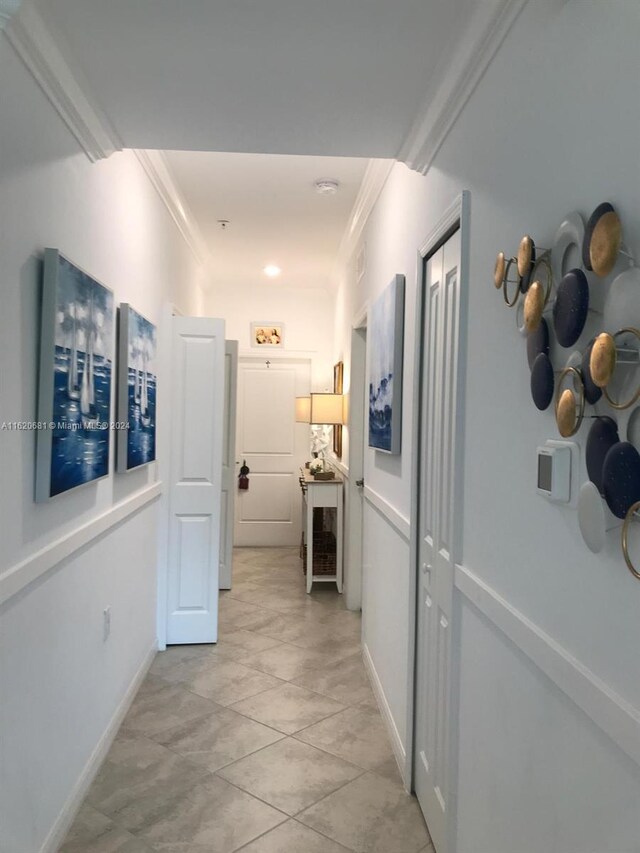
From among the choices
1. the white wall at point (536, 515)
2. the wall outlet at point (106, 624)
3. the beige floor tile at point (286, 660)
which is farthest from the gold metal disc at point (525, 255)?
the beige floor tile at point (286, 660)

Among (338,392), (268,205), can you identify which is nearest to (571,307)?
(268,205)

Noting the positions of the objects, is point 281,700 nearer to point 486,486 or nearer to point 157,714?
point 157,714

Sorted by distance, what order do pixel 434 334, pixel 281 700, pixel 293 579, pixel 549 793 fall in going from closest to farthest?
pixel 549 793 < pixel 434 334 < pixel 281 700 < pixel 293 579

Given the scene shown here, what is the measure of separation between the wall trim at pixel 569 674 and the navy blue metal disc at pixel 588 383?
440 mm

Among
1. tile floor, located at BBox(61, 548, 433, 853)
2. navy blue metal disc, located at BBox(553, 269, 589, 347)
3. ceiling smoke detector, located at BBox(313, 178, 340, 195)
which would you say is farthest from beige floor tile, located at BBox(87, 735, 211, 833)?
ceiling smoke detector, located at BBox(313, 178, 340, 195)

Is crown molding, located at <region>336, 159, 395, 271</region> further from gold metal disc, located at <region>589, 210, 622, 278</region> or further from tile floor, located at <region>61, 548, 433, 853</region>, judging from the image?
tile floor, located at <region>61, 548, 433, 853</region>

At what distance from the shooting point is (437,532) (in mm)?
2018

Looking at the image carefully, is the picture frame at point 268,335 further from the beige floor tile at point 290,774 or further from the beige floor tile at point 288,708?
the beige floor tile at point 290,774

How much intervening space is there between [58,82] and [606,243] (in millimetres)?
1603

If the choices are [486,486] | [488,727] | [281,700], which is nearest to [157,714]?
[281,700]

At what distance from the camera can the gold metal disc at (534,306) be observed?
114 centimetres

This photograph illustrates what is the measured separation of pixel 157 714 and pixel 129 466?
3.87ft

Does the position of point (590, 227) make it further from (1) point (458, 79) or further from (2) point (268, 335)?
(2) point (268, 335)

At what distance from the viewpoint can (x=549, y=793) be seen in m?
1.12
